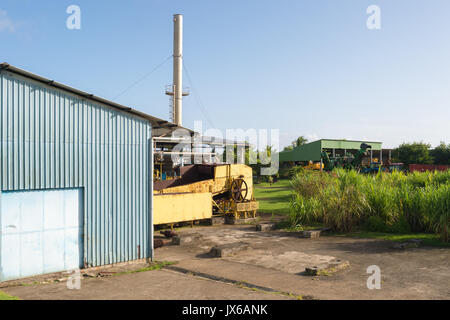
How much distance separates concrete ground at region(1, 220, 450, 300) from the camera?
300 inches

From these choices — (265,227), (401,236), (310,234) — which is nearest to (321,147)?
(265,227)

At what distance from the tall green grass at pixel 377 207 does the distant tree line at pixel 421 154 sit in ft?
115

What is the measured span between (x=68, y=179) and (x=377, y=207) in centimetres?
1145

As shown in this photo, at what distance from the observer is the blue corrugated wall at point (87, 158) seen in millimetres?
8594

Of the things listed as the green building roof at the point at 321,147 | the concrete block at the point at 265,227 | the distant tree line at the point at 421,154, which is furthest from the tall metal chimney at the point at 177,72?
the distant tree line at the point at 421,154

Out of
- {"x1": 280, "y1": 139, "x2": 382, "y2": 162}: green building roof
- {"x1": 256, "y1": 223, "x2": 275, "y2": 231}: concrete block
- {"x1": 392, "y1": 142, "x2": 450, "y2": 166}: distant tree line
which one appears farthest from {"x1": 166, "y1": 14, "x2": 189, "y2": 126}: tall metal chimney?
{"x1": 392, "y1": 142, "x2": 450, "y2": 166}: distant tree line

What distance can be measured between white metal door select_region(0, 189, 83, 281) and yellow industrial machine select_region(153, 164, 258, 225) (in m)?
5.39

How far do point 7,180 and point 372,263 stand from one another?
29.8 ft

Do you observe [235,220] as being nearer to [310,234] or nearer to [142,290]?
[310,234]

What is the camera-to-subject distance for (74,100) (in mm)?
9508

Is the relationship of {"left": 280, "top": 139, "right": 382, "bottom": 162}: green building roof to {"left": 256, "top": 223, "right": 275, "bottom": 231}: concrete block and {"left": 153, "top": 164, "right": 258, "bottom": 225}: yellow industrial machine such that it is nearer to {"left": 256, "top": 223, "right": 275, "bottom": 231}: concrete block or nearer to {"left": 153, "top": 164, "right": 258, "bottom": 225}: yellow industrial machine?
{"left": 153, "top": 164, "right": 258, "bottom": 225}: yellow industrial machine

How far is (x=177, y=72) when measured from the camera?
39.4 m
